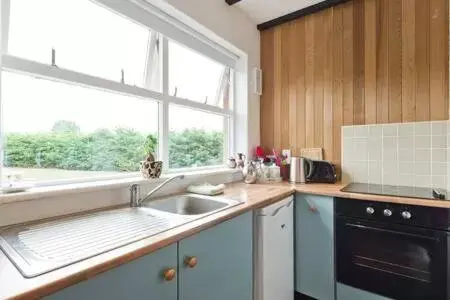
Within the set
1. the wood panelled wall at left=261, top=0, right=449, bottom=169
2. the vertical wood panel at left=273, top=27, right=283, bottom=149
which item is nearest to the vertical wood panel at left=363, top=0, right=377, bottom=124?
the wood panelled wall at left=261, top=0, right=449, bottom=169

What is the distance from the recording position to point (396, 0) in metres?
2.04

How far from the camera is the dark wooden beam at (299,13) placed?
7.45 feet

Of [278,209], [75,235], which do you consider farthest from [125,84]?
[278,209]

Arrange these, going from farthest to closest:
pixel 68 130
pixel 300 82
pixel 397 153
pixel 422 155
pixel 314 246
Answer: pixel 300 82 < pixel 397 153 < pixel 422 155 < pixel 314 246 < pixel 68 130

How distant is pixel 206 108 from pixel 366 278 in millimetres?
1786

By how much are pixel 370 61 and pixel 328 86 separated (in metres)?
0.38

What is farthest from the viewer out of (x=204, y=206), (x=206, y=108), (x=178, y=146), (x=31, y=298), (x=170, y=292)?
(x=206, y=108)

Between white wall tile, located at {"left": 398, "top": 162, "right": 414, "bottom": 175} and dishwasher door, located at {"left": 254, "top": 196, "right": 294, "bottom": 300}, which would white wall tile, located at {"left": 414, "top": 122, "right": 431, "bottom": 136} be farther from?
dishwasher door, located at {"left": 254, "top": 196, "right": 294, "bottom": 300}

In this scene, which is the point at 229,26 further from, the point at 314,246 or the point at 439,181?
the point at 439,181

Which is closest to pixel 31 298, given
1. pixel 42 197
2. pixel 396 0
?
pixel 42 197

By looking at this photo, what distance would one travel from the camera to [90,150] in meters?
1.44

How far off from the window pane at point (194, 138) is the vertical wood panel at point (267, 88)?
478mm

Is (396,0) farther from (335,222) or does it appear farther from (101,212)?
(101,212)

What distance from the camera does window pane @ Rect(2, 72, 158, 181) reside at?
116cm
